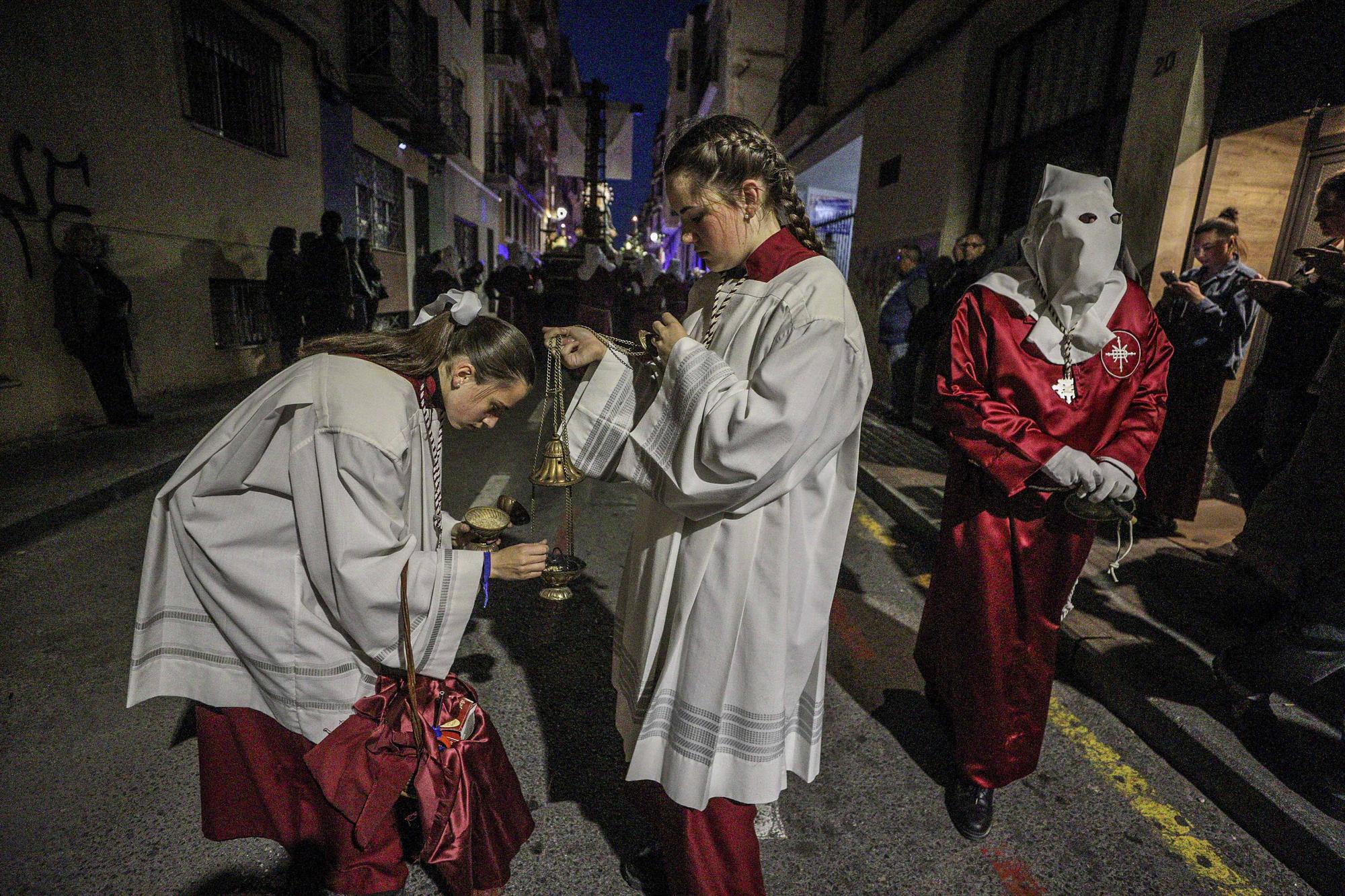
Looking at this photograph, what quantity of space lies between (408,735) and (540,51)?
44.1 meters

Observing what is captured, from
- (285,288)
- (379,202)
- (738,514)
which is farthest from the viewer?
(379,202)

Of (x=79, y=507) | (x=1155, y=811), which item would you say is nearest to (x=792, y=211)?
(x=1155, y=811)

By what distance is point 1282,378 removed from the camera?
3746 mm

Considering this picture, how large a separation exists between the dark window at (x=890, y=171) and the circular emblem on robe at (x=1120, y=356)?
9.11 m

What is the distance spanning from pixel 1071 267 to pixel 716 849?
6.38 ft

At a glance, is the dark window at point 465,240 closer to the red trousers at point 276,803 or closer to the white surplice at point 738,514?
the red trousers at point 276,803

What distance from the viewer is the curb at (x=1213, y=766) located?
211 cm

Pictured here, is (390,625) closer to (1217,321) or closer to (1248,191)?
(1217,321)

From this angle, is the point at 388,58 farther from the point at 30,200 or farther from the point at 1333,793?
the point at 1333,793

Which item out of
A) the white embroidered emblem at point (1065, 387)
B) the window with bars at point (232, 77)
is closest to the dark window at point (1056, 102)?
the white embroidered emblem at point (1065, 387)

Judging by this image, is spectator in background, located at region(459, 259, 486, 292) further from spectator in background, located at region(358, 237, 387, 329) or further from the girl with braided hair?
the girl with braided hair

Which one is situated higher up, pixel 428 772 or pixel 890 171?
pixel 890 171

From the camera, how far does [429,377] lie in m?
1.79

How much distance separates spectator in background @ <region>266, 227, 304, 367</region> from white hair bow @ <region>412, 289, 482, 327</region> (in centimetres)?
834
